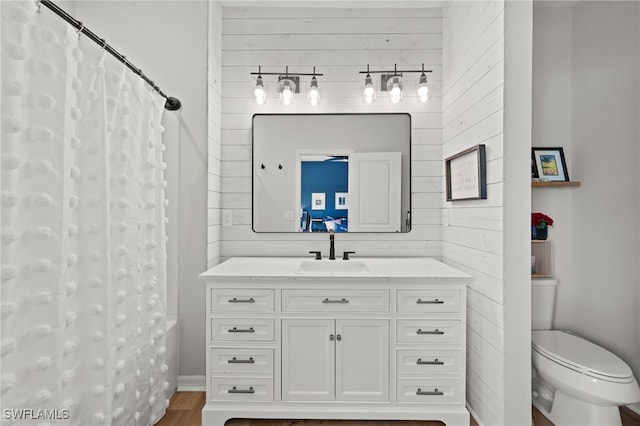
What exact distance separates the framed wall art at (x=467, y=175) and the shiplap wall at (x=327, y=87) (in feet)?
0.76

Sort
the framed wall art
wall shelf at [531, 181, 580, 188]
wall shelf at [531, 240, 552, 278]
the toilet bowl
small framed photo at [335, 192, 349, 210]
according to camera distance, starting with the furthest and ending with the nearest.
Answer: small framed photo at [335, 192, 349, 210] → wall shelf at [531, 240, 552, 278] → wall shelf at [531, 181, 580, 188] → the framed wall art → the toilet bowl

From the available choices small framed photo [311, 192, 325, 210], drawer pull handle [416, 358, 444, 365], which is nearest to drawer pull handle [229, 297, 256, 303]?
small framed photo [311, 192, 325, 210]

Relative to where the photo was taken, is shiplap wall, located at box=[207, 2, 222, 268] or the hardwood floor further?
shiplap wall, located at box=[207, 2, 222, 268]

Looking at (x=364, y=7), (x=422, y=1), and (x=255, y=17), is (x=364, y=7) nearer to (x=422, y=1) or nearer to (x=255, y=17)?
(x=422, y=1)

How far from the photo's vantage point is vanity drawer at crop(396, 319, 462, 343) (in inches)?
70.4

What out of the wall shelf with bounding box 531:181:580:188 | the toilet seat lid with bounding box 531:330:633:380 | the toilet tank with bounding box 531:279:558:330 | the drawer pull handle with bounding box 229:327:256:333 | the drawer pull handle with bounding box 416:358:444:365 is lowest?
the drawer pull handle with bounding box 416:358:444:365

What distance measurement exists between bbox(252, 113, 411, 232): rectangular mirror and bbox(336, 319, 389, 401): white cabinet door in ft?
2.61

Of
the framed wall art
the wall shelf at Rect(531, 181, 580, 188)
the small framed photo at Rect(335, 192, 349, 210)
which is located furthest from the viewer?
the small framed photo at Rect(335, 192, 349, 210)

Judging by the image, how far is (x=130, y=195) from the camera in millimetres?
1590

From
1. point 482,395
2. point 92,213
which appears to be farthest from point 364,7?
point 482,395

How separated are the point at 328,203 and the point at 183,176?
1020 mm

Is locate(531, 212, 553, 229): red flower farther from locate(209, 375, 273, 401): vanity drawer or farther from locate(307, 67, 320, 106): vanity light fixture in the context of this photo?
locate(209, 375, 273, 401): vanity drawer

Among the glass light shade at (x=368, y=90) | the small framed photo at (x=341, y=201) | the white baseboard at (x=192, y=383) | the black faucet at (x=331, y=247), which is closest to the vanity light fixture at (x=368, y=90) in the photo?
the glass light shade at (x=368, y=90)

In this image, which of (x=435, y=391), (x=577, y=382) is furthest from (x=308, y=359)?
(x=577, y=382)
